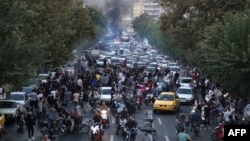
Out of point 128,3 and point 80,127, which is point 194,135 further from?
point 128,3

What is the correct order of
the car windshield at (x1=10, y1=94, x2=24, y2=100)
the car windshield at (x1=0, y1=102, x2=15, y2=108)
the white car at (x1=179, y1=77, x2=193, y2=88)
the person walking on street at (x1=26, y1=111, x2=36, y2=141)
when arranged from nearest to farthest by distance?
the person walking on street at (x1=26, y1=111, x2=36, y2=141) → the car windshield at (x1=0, y1=102, x2=15, y2=108) → the car windshield at (x1=10, y1=94, x2=24, y2=100) → the white car at (x1=179, y1=77, x2=193, y2=88)

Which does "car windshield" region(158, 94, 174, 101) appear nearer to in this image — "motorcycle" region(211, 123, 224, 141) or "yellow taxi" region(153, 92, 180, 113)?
"yellow taxi" region(153, 92, 180, 113)

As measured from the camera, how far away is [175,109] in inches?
1438

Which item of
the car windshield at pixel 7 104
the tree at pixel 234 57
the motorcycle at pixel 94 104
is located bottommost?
the motorcycle at pixel 94 104

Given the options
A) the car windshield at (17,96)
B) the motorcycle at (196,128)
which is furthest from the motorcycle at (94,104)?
the motorcycle at (196,128)

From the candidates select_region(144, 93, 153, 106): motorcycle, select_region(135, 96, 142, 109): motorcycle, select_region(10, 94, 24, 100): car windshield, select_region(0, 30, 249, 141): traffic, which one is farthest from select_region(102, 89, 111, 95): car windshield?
select_region(10, 94, 24, 100): car windshield

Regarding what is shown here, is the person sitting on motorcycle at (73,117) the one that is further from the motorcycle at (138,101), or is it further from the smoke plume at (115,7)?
the smoke plume at (115,7)

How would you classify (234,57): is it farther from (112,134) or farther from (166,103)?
(166,103)

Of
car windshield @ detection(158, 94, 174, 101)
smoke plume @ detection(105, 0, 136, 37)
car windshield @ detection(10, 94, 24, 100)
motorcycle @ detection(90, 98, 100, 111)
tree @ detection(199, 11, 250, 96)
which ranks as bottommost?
motorcycle @ detection(90, 98, 100, 111)

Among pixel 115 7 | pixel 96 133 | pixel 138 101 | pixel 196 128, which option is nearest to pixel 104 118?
pixel 96 133

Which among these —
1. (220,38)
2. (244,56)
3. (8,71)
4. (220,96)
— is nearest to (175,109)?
(220,96)

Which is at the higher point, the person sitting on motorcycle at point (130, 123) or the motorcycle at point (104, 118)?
the person sitting on motorcycle at point (130, 123)

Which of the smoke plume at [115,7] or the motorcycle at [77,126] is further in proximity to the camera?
the smoke plume at [115,7]

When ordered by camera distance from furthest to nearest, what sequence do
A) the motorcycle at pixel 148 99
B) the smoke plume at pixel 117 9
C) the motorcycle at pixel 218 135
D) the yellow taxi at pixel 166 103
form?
1. the smoke plume at pixel 117 9
2. the motorcycle at pixel 148 99
3. the yellow taxi at pixel 166 103
4. the motorcycle at pixel 218 135
